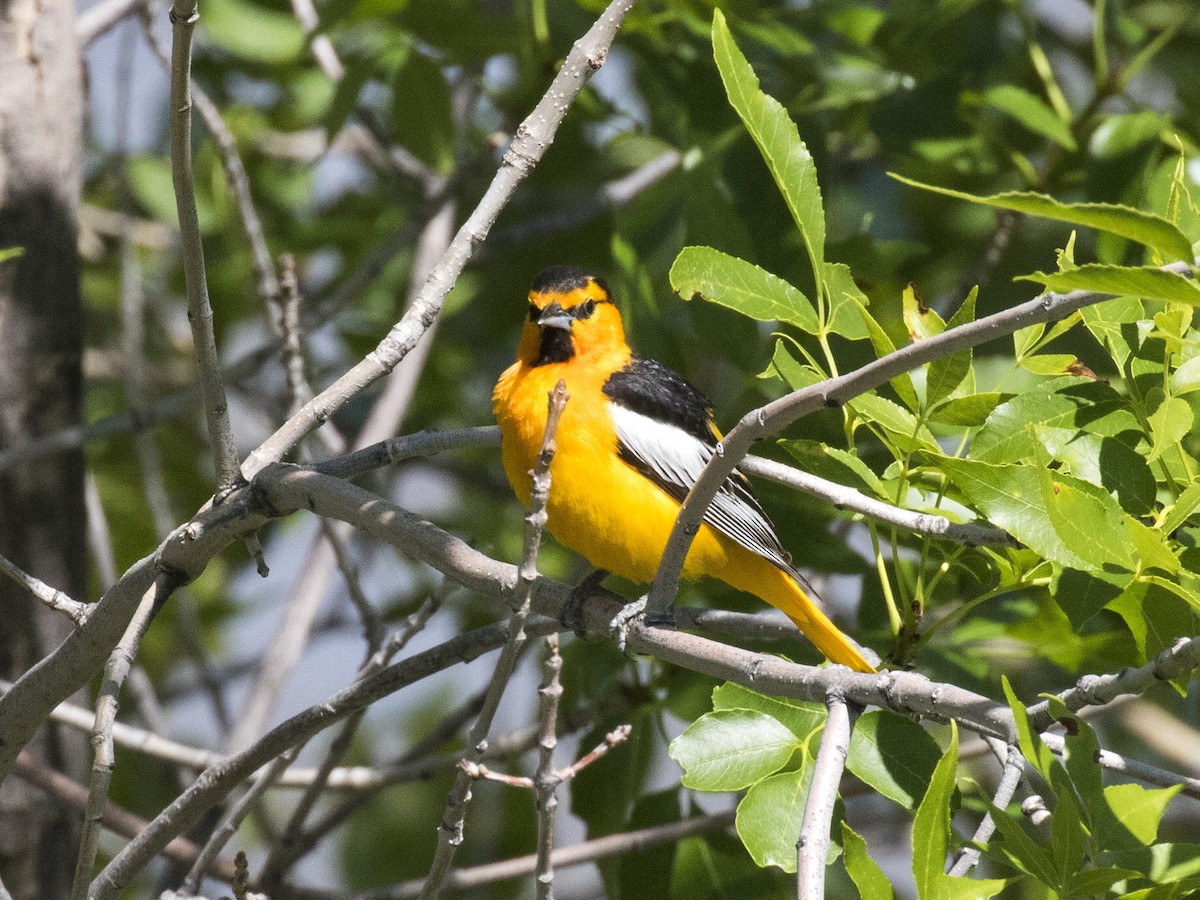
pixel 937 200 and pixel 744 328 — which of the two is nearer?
pixel 744 328

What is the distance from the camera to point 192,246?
220cm

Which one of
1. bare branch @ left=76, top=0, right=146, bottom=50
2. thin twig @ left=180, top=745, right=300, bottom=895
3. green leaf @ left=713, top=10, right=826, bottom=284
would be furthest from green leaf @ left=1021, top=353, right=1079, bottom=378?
bare branch @ left=76, top=0, right=146, bottom=50

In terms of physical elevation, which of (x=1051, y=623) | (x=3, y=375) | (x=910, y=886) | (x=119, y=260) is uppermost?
(x=119, y=260)

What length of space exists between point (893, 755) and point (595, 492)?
1147mm

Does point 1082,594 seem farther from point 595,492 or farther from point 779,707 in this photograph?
point 595,492

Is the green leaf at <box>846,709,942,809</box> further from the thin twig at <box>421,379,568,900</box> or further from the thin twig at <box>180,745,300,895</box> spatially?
the thin twig at <box>180,745,300,895</box>

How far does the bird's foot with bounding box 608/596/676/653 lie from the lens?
233cm

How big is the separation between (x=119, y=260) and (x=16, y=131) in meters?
2.41

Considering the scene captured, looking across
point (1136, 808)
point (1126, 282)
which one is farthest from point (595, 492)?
point (1126, 282)

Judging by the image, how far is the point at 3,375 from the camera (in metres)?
3.54

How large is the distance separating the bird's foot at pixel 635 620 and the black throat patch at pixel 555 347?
3.76 ft

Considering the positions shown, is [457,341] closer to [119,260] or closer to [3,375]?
[119,260]

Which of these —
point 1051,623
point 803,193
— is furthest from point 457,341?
point 803,193

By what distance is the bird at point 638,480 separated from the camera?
3.15m
